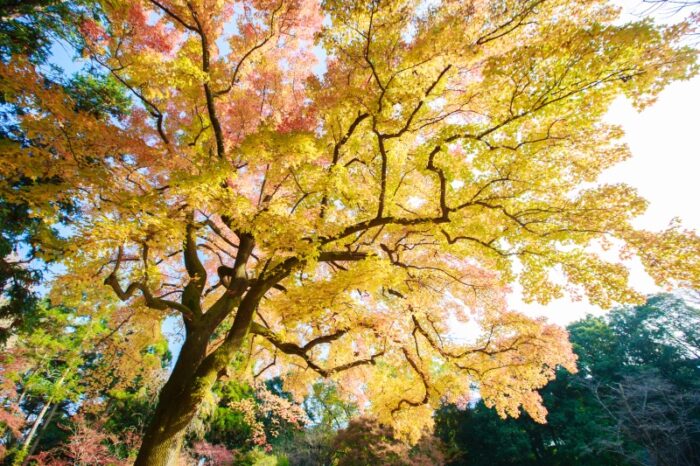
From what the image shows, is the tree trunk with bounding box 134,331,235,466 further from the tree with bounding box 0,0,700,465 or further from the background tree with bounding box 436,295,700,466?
the background tree with bounding box 436,295,700,466

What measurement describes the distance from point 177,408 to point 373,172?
16.9 ft

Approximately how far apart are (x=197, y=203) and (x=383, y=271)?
2.95 m

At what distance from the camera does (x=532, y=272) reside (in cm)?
512

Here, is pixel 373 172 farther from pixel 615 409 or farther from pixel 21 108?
pixel 615 409

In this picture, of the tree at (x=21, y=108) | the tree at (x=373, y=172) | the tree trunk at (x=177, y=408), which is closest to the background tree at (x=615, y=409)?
the tree at (x=373, y=172)

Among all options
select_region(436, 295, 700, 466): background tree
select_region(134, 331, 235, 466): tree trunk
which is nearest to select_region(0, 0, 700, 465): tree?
select_region(134, 331, 235, 466): tree trunk

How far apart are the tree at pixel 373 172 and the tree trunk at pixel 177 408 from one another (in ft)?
0.09

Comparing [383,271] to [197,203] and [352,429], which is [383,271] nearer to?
[197,203]

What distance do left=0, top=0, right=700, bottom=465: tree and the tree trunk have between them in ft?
0.09

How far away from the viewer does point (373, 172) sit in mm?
6453

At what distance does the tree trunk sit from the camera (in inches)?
170

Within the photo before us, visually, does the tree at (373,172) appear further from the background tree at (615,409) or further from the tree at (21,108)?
the background tree at (615,409)

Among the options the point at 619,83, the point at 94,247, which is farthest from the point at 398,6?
the point at 94,247

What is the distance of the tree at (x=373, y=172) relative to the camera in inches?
152
